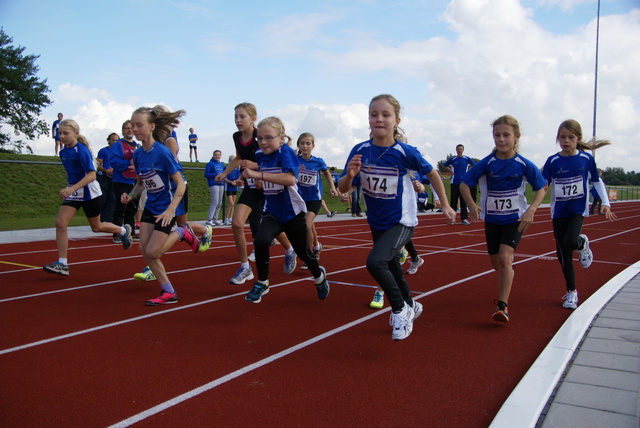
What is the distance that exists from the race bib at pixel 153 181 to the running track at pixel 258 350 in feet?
3.61

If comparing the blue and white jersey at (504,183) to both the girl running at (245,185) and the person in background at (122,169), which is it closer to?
the girl running at (245,185)

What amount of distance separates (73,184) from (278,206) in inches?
115

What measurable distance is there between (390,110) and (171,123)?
98.1 inches

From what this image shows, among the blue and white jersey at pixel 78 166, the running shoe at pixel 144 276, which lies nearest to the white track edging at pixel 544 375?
the running shoe at pixel 144 276

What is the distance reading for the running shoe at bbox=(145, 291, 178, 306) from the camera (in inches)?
198

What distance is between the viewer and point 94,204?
6777mm

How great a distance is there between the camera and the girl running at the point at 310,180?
7.43m

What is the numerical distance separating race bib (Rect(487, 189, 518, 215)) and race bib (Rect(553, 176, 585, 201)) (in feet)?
3.45

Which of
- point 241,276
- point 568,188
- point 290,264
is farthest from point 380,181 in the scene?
point 290,264

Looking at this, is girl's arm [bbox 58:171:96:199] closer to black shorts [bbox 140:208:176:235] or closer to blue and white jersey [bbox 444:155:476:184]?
black shorts [bbox 140:208:176:235]

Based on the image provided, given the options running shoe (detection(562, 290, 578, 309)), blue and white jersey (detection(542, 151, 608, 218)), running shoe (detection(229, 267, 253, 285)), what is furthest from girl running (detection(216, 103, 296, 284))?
running shoe (detection(562, 290, 578, 309))

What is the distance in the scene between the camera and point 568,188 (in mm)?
5504

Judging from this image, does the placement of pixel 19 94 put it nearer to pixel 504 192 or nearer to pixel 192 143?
pixel 192 143

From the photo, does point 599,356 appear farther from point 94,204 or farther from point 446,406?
point 94,204
